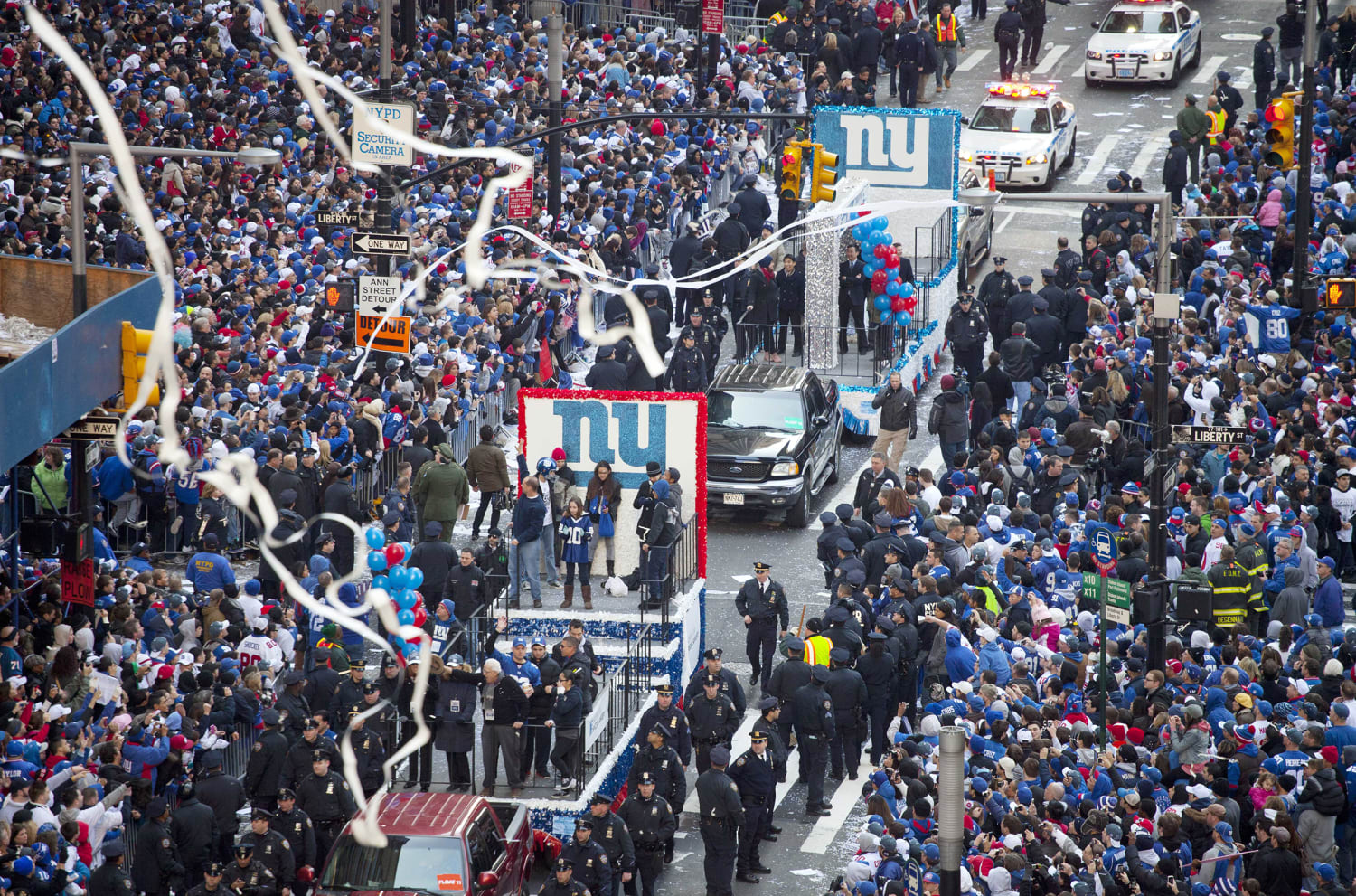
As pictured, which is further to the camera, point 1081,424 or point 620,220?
point 620,220

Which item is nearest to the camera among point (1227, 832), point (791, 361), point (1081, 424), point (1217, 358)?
point (1227, 832)

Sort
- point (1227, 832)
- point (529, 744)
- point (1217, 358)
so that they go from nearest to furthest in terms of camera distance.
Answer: point (1227, 832)
point (529, 744)
point (1217, 358)

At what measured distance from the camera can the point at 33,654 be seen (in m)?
14.9

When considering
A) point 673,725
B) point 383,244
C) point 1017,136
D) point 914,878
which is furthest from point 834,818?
point 1017,136

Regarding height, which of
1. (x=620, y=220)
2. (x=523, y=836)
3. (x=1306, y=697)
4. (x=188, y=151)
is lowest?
(x=523, y=836)

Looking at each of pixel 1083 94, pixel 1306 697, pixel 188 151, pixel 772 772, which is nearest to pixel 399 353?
pixel 188 151

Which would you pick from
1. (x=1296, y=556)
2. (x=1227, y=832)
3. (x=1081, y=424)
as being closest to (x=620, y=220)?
(x=1081, y=424)

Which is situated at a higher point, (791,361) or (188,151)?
(188,151)

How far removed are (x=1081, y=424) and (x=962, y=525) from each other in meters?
3.60

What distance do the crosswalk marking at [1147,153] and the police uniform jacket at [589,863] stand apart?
25161 millimetres

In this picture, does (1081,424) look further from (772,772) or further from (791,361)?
(772,772)

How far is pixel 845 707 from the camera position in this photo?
53.4ft

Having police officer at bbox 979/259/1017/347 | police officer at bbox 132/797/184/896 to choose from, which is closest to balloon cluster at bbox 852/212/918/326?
police officer at bbox 979/259/1017/347

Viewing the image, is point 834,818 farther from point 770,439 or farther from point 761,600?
point 770,439
